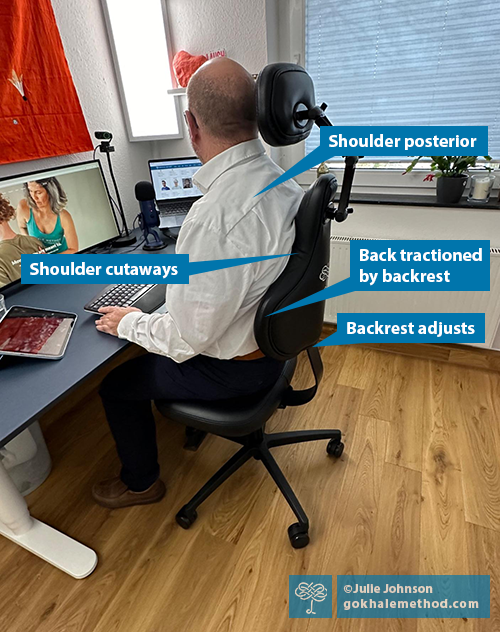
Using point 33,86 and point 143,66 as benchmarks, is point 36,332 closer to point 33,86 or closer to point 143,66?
point 33,86

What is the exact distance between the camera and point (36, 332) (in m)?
1.07

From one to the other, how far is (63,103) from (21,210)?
1.88 ft

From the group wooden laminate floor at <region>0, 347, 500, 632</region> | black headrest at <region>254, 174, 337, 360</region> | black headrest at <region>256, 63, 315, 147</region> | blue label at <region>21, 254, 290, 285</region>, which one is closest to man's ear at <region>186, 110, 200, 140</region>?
Result: black headrest at <region>256, 63, 315, 147</region>

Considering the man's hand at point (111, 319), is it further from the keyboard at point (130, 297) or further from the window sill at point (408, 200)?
the window sill at point (408, 200)

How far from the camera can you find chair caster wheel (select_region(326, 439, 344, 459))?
153cm

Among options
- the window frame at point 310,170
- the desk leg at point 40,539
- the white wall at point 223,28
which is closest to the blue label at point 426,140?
the window frame at point 310,170

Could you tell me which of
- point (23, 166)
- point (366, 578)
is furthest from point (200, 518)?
point (23, 166)

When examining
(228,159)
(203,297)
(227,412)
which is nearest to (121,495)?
Answer: (227,412)

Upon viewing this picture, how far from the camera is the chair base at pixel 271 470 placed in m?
1.24

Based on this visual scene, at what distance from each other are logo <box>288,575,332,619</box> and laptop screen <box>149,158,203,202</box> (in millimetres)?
1624

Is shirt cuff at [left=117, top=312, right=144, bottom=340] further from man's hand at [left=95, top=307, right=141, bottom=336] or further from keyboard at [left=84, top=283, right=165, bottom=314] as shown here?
keyboard at [left=84, top=283, right=165, bottom=314]

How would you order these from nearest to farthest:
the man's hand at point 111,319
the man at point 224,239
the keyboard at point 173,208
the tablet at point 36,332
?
the man at point 224,239 → the tablet at point 36,332 → the man's hand at point 111,319 → the keyboard at point 173,208

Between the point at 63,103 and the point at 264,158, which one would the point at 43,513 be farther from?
the point at 63,103

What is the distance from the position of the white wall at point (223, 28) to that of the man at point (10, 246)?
126cm
